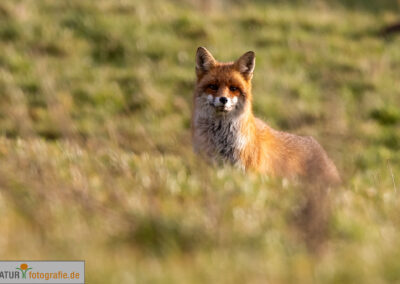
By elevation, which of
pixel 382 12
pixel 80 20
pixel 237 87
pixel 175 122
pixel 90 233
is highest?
pixel 382 12

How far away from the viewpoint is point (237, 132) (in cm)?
796

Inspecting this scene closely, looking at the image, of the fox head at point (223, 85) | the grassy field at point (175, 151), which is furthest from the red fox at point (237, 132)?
the grassy field at point (175, 151)

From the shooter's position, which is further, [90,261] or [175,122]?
[175,122]

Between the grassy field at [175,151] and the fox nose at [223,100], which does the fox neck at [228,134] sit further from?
the grassy field at [175,151]

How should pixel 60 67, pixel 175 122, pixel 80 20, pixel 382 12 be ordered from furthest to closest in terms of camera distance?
1. pixel 382 12
2. pixel 80 20
3. pixel 60 67
4. pixel 175 122

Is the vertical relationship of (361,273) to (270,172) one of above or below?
below

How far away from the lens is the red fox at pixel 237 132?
7793 mm

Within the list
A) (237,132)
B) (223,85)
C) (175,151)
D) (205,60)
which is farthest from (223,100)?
(175,151)

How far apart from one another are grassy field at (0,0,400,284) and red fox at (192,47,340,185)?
16.1 inches

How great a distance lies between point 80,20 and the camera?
15.7 meters

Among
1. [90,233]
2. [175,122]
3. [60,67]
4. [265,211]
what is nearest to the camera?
[90,233]

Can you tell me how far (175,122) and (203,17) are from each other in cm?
497

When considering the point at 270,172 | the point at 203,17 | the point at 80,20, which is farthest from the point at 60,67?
the point at 270,172

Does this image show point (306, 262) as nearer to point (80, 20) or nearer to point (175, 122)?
point (175, 122)
